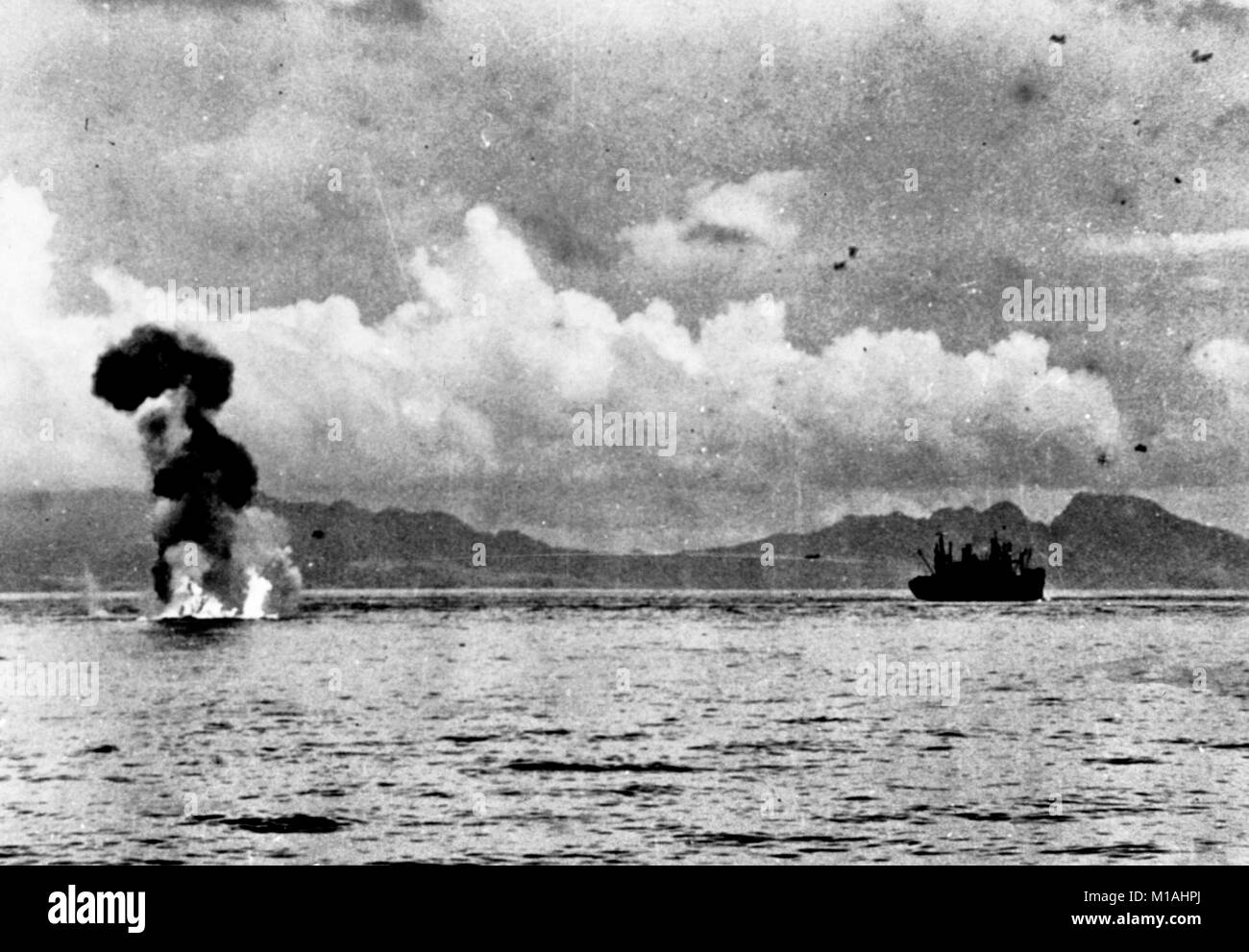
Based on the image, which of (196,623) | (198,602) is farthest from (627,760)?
(198,602)

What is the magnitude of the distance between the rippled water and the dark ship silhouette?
134ft

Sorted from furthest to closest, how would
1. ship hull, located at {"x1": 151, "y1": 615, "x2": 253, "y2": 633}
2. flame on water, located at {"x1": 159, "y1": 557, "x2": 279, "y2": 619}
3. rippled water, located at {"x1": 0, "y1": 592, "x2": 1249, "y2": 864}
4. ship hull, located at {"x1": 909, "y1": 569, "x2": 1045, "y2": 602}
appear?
1. ship hull, located at {"x1": 909, "y1": 569, "x2": 1045, "y2": 602}
2. flame on water, located at {"x1": 159, "y1": 557, "x2": 279, "y2": 619}
3. ship hull, located at {"x1": 151, "y1": 615, "x2": 253, "y2": 633}
4. rippled water, located at {"x1": 0, "y1": 592, "x2": 1249, "y2": 864}

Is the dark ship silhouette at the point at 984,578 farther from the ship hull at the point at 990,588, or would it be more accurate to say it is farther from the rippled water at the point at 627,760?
the rippled water at the point at 627,760

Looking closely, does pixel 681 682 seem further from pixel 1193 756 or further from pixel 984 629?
pixel 984 629

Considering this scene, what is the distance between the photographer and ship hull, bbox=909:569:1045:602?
393 feet

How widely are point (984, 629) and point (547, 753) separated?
7518cm

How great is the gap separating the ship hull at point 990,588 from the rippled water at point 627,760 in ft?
134

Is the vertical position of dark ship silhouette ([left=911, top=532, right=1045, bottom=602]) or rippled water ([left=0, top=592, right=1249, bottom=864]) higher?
dark ship silhouette ([left=911, top=532, right=1045, bottom=602])

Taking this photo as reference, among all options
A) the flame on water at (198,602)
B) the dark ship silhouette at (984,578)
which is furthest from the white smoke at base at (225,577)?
the dark ship silhouette at (984,578)

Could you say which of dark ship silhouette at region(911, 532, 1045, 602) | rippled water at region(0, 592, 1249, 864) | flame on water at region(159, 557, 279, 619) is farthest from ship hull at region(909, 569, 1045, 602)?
flame on water at region(159, 557, 279, 619)

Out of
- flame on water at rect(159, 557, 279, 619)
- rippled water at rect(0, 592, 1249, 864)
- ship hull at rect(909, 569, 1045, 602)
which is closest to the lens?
rippled water at rect(0, 592, 1249, 864)

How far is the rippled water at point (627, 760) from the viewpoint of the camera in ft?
78.8

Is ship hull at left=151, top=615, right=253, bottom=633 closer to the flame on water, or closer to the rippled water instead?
the flame on water

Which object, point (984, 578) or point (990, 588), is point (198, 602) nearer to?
point (984, 578)
